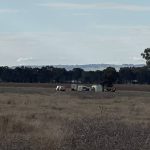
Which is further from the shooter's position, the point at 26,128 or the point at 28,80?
the point at 28,80

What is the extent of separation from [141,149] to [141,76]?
17879 cm

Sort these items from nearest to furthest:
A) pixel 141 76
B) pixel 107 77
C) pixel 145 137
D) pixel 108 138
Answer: pixel 108 138 < pixel 145 137 < pixel 107 77 < pixel 141 76

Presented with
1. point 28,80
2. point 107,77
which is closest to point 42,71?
point 28,80

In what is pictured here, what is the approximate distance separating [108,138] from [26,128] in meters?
6.76

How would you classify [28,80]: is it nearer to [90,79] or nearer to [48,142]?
[90,79]

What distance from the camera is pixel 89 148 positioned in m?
11.4

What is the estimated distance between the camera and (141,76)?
189000 mm

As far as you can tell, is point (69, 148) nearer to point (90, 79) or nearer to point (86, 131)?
point (86, 131)

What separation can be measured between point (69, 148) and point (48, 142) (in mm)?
1089

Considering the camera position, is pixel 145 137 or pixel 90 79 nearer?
pixel 145 137

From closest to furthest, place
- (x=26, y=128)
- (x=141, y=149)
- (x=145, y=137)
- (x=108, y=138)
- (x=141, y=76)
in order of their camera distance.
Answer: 1. (x=141, y=149)
2. (x=108, y=138)
3. (x=145, y=137)
4. (x=26, y=128)
5. (x=141, y=76)

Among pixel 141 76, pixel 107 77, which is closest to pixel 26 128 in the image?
pixel 107 77

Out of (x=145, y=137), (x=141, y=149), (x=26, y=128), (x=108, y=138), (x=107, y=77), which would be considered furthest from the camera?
(x=107, y=77)

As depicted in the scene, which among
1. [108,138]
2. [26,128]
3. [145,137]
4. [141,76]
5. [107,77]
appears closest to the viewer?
[108,138]
